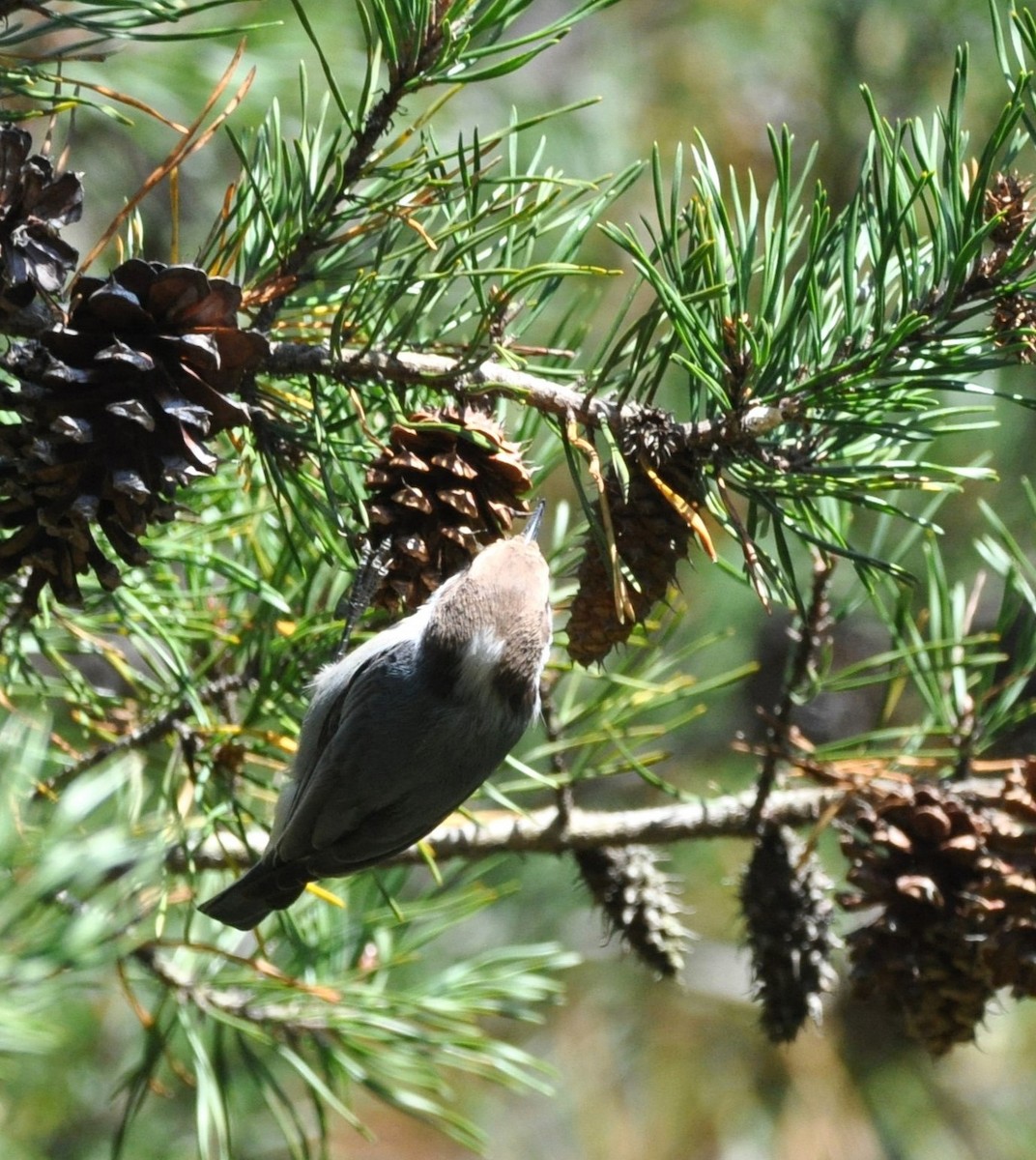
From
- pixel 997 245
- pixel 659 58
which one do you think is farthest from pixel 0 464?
pixel 659 58

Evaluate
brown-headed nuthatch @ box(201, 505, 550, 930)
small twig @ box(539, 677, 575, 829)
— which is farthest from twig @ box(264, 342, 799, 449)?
small twig @ box(539, 677, 575, 829)

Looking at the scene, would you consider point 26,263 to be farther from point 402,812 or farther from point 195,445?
point 402,812

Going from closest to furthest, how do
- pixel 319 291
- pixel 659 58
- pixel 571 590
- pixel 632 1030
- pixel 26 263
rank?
pixel 26 263 → pixel 319 291 → pixel 571 590 → pixel 632 1030 → pixel 659 58

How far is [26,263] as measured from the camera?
→ 35.3 inches

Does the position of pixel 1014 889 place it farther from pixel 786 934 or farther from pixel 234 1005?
pixel 234 1005

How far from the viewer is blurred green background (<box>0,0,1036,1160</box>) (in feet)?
9.10

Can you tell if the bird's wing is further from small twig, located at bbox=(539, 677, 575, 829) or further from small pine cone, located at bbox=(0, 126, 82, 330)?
small pine cone, located at bbox=(0, 126, 82, 330)

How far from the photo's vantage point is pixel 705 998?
3256 mm

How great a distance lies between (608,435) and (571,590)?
1.38 ft

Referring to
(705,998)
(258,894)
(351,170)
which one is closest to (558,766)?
(258,894)

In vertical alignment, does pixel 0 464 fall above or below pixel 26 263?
below

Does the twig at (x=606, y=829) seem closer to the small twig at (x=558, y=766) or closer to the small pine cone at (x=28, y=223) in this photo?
the small twig at (x=558, y=766)

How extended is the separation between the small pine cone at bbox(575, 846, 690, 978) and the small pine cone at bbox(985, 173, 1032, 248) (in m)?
0.73

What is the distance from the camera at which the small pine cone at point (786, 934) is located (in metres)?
1.35
